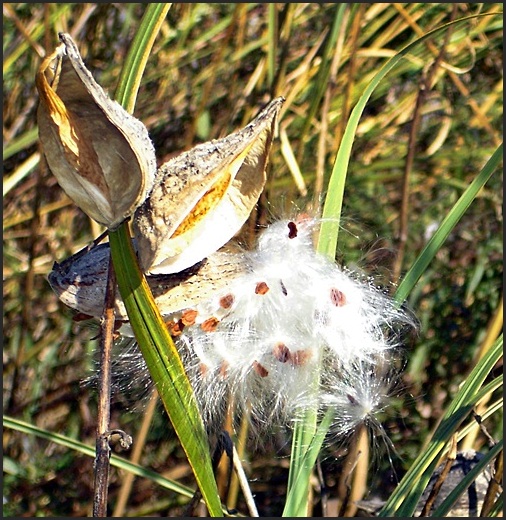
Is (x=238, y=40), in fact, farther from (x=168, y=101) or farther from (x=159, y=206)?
(x=159, y=206)

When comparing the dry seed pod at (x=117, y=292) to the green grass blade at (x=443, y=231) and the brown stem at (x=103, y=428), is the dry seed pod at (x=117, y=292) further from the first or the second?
the green grass blade at (x=443, y=231)

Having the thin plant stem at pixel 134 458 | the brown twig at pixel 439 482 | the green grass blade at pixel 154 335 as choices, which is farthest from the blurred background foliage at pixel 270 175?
the green grass blade at pixel 154 335

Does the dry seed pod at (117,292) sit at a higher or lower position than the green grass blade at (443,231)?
higher

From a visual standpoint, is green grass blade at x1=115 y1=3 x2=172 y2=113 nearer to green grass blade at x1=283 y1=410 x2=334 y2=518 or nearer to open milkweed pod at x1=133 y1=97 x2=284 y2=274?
open milkweed pod at x1=133 y1=97 x2=284 y2=274

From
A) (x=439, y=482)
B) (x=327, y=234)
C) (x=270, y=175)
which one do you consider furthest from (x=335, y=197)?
(x=270, y=175)

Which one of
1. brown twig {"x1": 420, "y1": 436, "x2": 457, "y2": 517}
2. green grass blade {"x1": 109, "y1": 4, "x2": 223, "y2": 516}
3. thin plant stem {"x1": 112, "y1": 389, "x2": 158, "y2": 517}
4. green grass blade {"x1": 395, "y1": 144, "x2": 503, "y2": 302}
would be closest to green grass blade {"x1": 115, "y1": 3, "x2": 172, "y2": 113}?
green grass blade {"x1": 109, "y1": 4, "x2": 223, "y2": 516}

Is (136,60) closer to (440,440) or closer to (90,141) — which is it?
(90,141)
